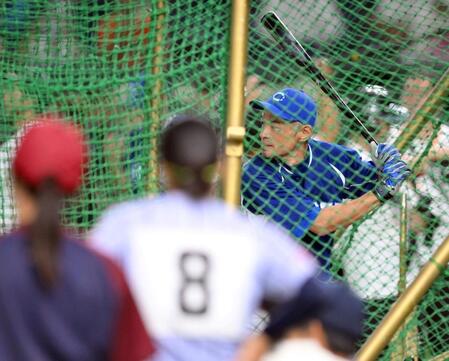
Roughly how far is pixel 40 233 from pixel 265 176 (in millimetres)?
2608

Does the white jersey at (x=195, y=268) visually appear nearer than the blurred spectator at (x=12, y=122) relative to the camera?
Yes

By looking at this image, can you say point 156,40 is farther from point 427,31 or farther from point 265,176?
point 427,31

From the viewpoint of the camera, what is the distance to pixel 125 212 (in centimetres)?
302

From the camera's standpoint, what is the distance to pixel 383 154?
5.21 meters

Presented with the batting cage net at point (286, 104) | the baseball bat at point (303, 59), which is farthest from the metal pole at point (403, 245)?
the baseball bat at point (303, 59)

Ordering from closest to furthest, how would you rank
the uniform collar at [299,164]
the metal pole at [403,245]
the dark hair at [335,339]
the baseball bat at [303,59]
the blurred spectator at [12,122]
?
the dark hair at [335,339], the blurred spectator at [12,122], the baseball bat at [303,59], the metal pole at [403,245], the uniform collar at [299,164]

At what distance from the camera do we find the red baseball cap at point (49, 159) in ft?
8.68

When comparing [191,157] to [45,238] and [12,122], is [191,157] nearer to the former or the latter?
[45,238]

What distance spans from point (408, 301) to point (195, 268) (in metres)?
1.88

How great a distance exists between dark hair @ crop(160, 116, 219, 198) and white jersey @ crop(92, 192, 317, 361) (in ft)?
0.14

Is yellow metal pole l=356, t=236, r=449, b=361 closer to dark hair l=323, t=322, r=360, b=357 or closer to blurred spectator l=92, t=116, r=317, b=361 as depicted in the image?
blurred spectator l=92, t=116, r=317, b=361

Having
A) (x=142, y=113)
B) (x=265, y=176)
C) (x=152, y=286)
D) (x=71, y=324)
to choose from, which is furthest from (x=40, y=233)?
(x=265, y=176)

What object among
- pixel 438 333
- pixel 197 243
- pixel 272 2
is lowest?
pixel 438 333

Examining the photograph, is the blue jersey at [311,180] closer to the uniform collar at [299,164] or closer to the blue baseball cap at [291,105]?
the uniform collar at [299,164]
